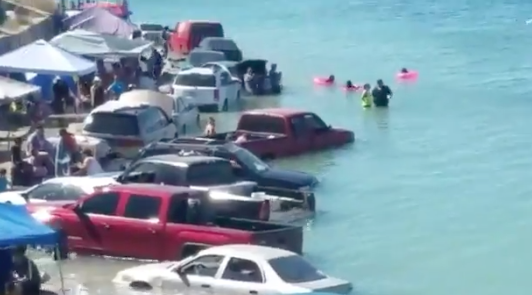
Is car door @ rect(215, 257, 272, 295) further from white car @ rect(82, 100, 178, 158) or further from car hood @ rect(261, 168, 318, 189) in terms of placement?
white car @ rect(82, 100, 178, 158)

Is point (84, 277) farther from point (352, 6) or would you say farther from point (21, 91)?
point (352, 6)

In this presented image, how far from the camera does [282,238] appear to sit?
73.7 ft

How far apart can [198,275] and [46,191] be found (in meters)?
5.61

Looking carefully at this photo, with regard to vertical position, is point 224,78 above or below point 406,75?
above

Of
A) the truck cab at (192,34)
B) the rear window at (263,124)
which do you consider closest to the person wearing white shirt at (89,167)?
the rear window at (263,124)

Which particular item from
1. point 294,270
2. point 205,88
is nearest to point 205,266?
point 294,270

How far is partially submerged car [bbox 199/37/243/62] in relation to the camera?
5438 centimetres

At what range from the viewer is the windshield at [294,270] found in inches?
770

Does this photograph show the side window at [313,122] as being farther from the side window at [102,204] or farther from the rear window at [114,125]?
the side window at [102,204]

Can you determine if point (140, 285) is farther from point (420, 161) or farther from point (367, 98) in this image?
point (367, 98)

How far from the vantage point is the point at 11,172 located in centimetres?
2823

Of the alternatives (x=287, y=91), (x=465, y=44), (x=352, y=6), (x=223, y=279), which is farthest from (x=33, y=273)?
(x=352, y=6)

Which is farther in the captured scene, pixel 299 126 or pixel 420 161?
pixel 420 161

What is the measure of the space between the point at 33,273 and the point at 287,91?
32.3 meters
